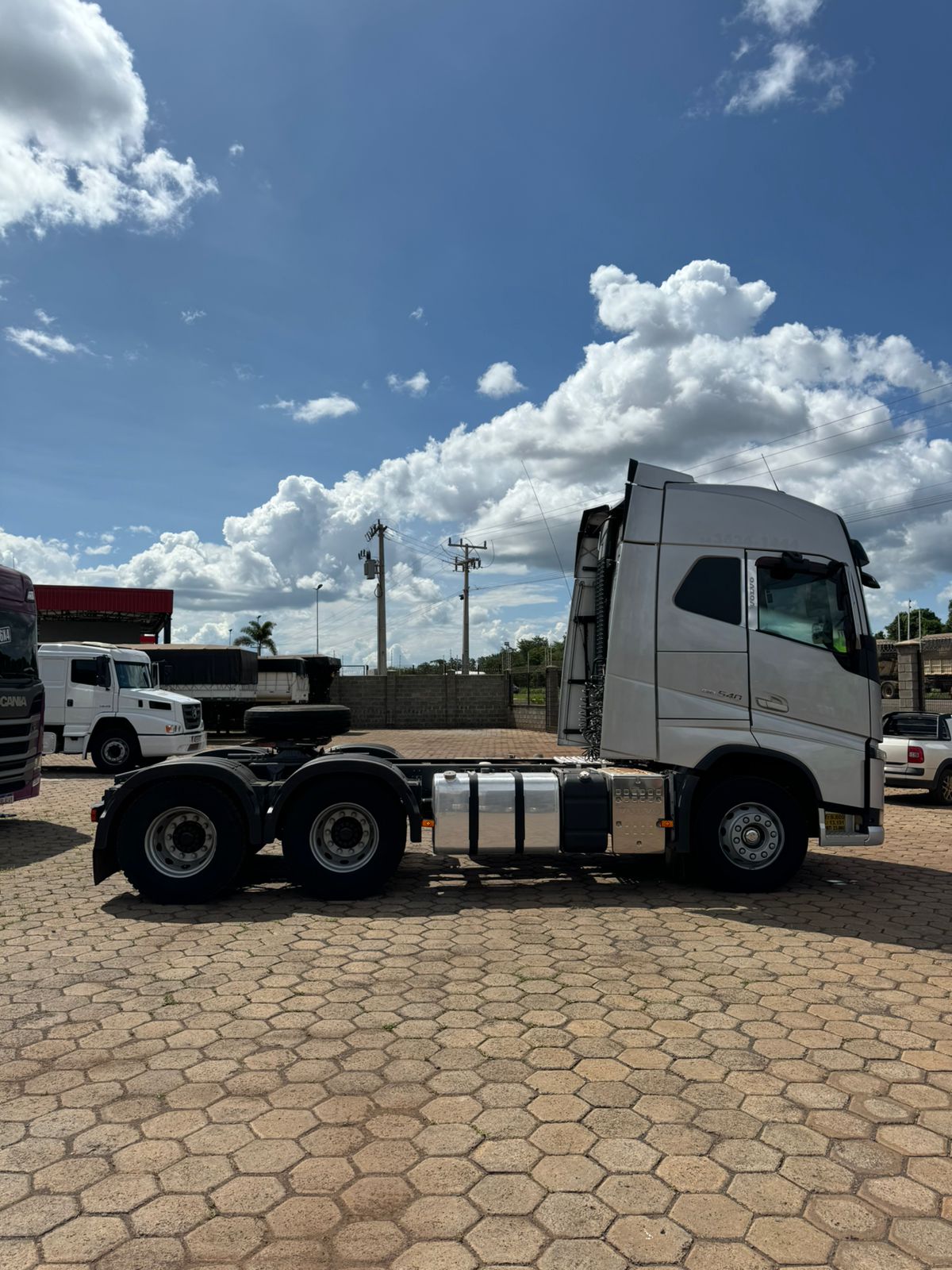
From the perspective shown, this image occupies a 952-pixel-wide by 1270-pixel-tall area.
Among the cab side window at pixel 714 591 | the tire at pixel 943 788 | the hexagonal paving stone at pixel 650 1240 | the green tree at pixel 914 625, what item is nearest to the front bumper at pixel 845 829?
the cab side window at pixel 714 591

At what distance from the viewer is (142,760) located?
17656 millimetres

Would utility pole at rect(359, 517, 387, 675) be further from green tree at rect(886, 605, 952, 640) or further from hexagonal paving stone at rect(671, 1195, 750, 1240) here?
green tree at rect(886, 605, 952, 640)

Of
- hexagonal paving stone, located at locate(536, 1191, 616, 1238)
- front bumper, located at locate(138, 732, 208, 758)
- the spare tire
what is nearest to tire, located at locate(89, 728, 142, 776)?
front bumper, located at locate(138, 732, 208, 758)

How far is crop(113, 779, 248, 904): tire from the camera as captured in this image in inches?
254

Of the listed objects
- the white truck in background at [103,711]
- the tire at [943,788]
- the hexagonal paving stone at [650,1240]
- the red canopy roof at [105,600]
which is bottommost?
the hexagonal paving stone at [650,1240]

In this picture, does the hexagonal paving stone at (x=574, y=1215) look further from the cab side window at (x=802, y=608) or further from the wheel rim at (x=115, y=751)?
the wheel rim at (x=115, y=751)

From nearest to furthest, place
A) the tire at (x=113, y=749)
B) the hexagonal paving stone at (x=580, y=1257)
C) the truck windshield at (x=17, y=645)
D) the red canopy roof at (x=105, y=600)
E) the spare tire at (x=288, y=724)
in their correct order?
the hexagonal paving stone at (x=580, y=1257) < the spare tire at (x=288, y=724) < the truck windshield at (x=17, y=645) < the tire at (x=113, y=749) < the red canopy roof at (x=105, y=600)

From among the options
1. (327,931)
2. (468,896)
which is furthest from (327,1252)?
(468,896)

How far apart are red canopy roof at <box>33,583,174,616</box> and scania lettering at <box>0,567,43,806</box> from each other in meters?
32.1

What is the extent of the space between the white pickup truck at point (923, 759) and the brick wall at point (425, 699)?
2203 centimetres

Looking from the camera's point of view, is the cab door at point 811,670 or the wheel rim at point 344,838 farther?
the cab door at point 811,670

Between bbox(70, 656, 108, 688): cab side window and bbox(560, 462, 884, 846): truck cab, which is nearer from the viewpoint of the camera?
bbox(560, 462, 884, 846): truck cab

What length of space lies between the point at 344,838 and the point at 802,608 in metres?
4.17

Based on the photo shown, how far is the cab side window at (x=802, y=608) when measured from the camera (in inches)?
264
